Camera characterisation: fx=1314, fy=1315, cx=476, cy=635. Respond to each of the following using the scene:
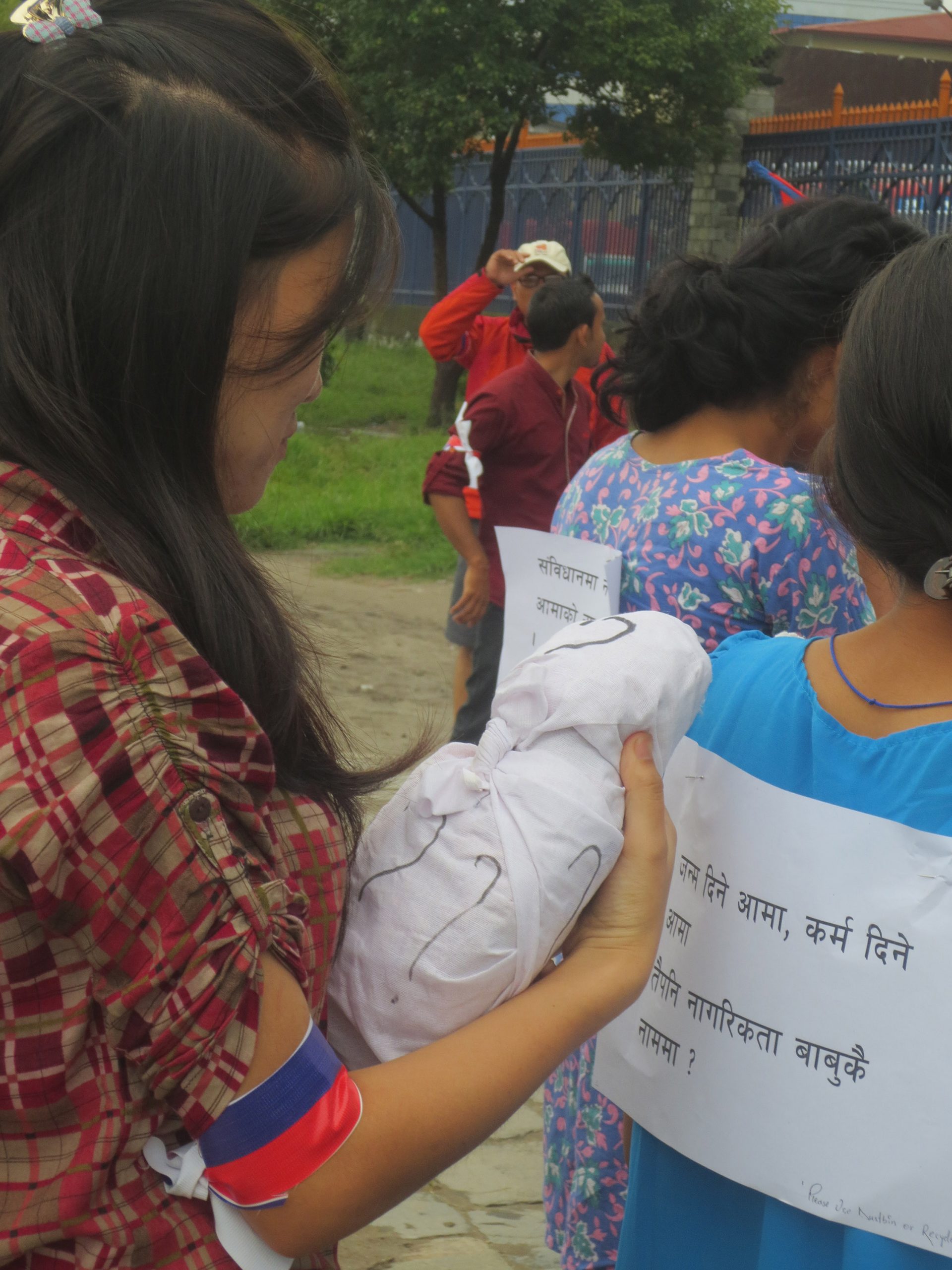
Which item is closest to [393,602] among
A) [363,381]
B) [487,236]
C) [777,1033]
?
[777,1033]

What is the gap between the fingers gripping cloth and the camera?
3.04ft

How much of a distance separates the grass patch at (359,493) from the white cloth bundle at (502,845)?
5921 mm

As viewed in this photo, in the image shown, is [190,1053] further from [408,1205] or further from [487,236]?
[487,236]

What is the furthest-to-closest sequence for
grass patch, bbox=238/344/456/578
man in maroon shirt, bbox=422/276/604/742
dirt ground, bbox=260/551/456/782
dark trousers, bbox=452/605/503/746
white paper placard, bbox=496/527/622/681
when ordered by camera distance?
grass patch, bbox=238/344/456/578 → dirt ground, bbox=260/551/456/782 → dark trousers, bbox=452/605/503/746 → man in maroon shirt, bbox=422/276/604/742 → white paper placard, bbox=496/527/622/681

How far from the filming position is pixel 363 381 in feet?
58.6

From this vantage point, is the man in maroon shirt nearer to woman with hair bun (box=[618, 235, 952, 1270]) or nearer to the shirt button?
woman with hair bun (box=[618, 235, 952, 1270])

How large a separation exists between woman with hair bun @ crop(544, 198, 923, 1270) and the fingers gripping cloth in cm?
117

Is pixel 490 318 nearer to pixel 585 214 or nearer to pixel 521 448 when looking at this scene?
pixel 521 448

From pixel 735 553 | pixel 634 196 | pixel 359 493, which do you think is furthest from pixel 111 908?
pixel 634 196

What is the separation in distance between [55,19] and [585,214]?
54.1 feet

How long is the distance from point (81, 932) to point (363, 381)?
17.4 m

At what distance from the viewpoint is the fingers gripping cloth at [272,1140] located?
0.93 m

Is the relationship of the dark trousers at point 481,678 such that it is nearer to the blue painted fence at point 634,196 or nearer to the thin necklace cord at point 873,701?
→ the blue painted fence at point 634,196

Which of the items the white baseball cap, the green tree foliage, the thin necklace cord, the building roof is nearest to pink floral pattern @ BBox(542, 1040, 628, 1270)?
the thin necklace cord
